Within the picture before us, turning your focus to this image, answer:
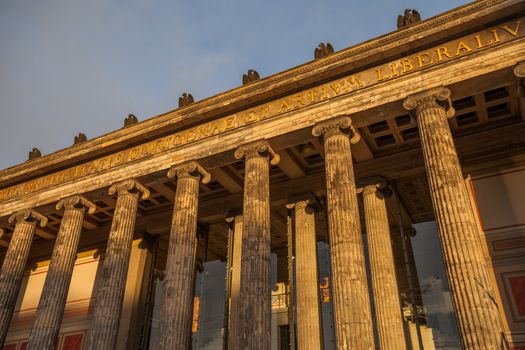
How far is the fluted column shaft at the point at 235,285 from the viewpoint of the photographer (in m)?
17.0

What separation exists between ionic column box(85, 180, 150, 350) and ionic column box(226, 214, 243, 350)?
407 cm

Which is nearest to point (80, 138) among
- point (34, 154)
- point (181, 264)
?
point (34, 154)

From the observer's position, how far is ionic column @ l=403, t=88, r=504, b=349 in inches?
404

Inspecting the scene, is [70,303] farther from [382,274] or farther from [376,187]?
[376,187]

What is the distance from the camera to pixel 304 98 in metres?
16.0

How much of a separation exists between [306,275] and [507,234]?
7039 mm

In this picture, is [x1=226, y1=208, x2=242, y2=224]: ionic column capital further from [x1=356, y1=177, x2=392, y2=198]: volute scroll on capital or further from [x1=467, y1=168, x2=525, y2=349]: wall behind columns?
[x1=467, y1=168, x2=525, y2=349]: wall behind columns

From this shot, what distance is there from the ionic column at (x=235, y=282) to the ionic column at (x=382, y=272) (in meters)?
4.98

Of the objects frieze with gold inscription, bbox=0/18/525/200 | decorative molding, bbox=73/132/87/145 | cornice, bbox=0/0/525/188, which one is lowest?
frieze with gold inscription, bbox=0/18/525/200

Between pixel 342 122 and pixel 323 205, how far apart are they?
5.17 m

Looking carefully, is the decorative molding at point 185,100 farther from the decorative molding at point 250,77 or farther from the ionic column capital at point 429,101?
the ionic column capital at point 429,101

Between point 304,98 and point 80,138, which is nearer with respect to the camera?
point 304,98


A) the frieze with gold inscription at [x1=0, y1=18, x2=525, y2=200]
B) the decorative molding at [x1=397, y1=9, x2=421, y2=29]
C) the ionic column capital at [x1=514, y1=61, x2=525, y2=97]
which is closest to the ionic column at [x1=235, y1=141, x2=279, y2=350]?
the frieze with gold inscription at [x1=0, y1=18, x2=525, y2=200]

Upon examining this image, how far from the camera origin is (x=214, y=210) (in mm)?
20922
